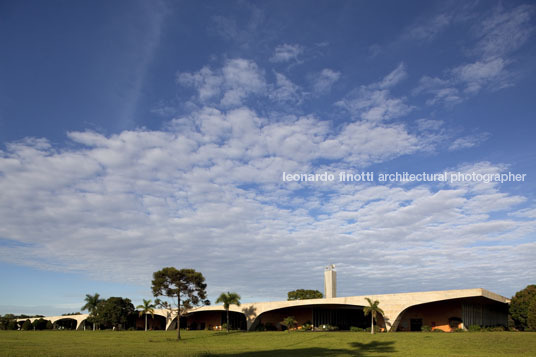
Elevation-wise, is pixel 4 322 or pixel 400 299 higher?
pixel 400 299

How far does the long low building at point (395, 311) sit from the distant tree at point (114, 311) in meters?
17.6

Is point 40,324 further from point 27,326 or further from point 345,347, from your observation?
point 345,347

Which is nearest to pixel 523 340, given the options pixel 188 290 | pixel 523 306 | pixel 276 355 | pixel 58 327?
pixel 523 306

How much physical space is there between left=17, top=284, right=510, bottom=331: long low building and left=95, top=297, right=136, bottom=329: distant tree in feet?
57.6

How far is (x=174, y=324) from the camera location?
8394 centimetres

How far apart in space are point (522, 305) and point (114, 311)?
73960 millimetres

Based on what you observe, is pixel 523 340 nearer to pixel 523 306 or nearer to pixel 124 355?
pixel 523 306

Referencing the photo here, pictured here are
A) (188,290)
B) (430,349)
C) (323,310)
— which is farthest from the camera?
(323,310)

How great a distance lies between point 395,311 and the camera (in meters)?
49.7

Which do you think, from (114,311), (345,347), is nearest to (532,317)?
(345,347)

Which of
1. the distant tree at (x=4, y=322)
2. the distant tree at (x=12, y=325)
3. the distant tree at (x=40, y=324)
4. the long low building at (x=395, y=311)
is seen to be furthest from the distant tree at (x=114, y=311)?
the distant tree at (x=4, y=322)

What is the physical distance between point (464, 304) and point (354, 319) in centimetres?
1736

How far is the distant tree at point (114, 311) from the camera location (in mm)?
84750

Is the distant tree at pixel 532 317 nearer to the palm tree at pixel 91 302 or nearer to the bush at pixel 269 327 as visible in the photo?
the bush at pixel 269 327
